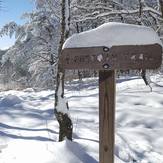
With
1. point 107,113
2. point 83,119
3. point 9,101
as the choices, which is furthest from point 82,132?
point 9,101

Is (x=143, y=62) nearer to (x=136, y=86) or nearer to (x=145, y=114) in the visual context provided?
(x=145, y=114)

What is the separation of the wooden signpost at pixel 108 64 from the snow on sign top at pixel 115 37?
4 centimetres

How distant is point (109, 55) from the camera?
3.49 meters

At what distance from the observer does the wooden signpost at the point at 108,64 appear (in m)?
3.39

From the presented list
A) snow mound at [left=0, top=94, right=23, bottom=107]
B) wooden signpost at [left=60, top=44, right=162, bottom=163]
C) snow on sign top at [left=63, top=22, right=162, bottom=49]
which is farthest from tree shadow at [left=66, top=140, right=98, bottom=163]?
snow mound at [left=0, top=94, right=23, bottom=107]

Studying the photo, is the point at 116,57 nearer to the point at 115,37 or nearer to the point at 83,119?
the point at 115,37

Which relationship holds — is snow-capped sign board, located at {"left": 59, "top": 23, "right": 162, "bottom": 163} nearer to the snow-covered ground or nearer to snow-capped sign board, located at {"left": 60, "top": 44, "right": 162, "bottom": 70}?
snow-capped sign board, located at {"left": 60, "top": 44, "right": 162, "bottom": 70}

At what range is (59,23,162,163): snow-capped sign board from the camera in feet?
11.2

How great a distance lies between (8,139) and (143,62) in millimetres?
3086

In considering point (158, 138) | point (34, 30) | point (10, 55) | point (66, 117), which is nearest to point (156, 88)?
point (158, 138)

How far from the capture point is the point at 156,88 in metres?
11.4

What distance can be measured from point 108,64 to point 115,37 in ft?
0.86

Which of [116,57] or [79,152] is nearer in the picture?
[116,57]

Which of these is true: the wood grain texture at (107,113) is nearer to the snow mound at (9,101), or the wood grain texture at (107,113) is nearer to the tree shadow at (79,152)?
the tree shadow at (79,152)
